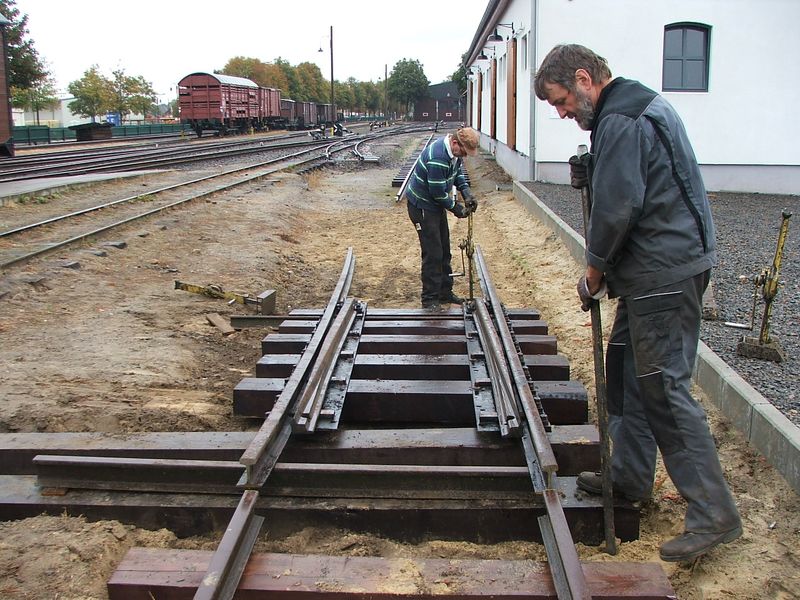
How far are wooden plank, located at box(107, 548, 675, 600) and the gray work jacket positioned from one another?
44.8 inches

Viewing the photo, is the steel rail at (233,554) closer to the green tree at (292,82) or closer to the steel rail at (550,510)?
the steel rail at (550,510)

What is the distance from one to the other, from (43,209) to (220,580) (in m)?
12.1

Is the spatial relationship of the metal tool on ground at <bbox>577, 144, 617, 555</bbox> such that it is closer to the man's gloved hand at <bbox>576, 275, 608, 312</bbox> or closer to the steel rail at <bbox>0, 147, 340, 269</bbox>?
the man's gloved hand at <bbox>576, 275, 608, 312</bbox>

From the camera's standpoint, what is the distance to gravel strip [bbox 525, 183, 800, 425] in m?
4.30

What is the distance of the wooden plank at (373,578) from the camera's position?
2633mm

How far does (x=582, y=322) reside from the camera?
21.3 ft

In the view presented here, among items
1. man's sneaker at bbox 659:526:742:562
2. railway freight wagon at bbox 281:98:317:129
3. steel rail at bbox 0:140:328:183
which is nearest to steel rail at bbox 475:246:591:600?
man's sneaker at bbox 659:526:742:562

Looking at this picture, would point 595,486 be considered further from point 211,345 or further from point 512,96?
point 512,96

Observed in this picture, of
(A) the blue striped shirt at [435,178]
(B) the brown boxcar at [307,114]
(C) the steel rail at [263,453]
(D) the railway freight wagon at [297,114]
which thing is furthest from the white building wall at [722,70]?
(B) the brown boxcar at [307,114]

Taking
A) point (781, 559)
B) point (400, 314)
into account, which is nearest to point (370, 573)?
point (781, 559)

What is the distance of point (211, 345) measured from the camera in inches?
252

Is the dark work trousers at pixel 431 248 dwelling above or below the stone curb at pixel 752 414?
above

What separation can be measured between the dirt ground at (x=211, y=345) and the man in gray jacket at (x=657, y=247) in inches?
16.7

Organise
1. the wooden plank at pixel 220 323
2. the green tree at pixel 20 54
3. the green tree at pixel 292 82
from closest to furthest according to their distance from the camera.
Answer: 1. the wooden plank at pixel 220 323
2. the green tree at pixel 20 54
3. the green tree at pixel 292 82
